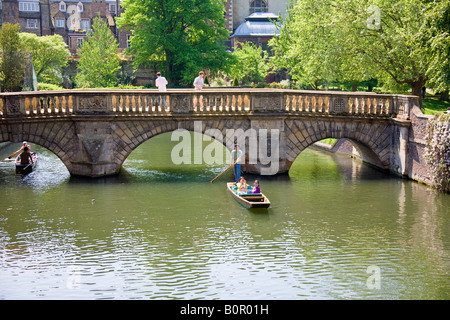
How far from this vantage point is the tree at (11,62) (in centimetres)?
5572

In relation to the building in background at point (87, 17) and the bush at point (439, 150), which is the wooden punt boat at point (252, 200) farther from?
the building in background at point (87, 17)

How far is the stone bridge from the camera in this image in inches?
1248

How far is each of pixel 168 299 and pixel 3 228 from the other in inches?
363

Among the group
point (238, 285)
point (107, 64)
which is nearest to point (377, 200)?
point (238, 285)

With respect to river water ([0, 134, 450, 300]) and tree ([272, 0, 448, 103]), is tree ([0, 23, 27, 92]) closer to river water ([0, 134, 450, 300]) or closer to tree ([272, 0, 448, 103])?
river water ([0, 134, 450, 300])

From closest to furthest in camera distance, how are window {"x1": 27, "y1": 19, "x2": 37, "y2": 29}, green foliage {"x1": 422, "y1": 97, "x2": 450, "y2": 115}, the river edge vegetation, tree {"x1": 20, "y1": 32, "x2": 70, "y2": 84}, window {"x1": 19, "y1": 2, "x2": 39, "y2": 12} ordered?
the river edge vegetation → green foliage {"x1": 422, "y1": 97, "x2": 450, "y2": 115} → tree {"x1": 20, "y1": 32, "x2": 70, "y2": 84} → window {"x1": 27, "y1": 19, "x2": 37, "y2": 29} → window {"x1": 19, "y1": 2, "x2": 39, "y2": 12}


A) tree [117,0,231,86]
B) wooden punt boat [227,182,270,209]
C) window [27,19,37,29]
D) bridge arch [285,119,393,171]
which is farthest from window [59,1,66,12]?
wooden punt boat [227,182,270,209]

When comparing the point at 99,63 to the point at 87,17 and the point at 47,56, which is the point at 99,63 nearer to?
the point at 47,56

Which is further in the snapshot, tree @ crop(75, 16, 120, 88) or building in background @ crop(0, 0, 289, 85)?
building in background @ crop(0, 0, 289, 85)

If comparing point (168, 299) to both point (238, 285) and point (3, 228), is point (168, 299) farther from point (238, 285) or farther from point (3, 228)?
point (3, 228)

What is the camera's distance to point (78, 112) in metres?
31.6

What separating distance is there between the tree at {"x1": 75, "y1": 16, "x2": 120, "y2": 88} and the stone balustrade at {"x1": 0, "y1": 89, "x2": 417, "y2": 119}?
3962 cm

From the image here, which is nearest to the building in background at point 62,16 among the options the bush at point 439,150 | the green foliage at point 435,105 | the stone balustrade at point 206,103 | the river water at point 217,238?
the green foliage at point 435,105

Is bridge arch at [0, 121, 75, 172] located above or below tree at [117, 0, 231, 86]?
below
